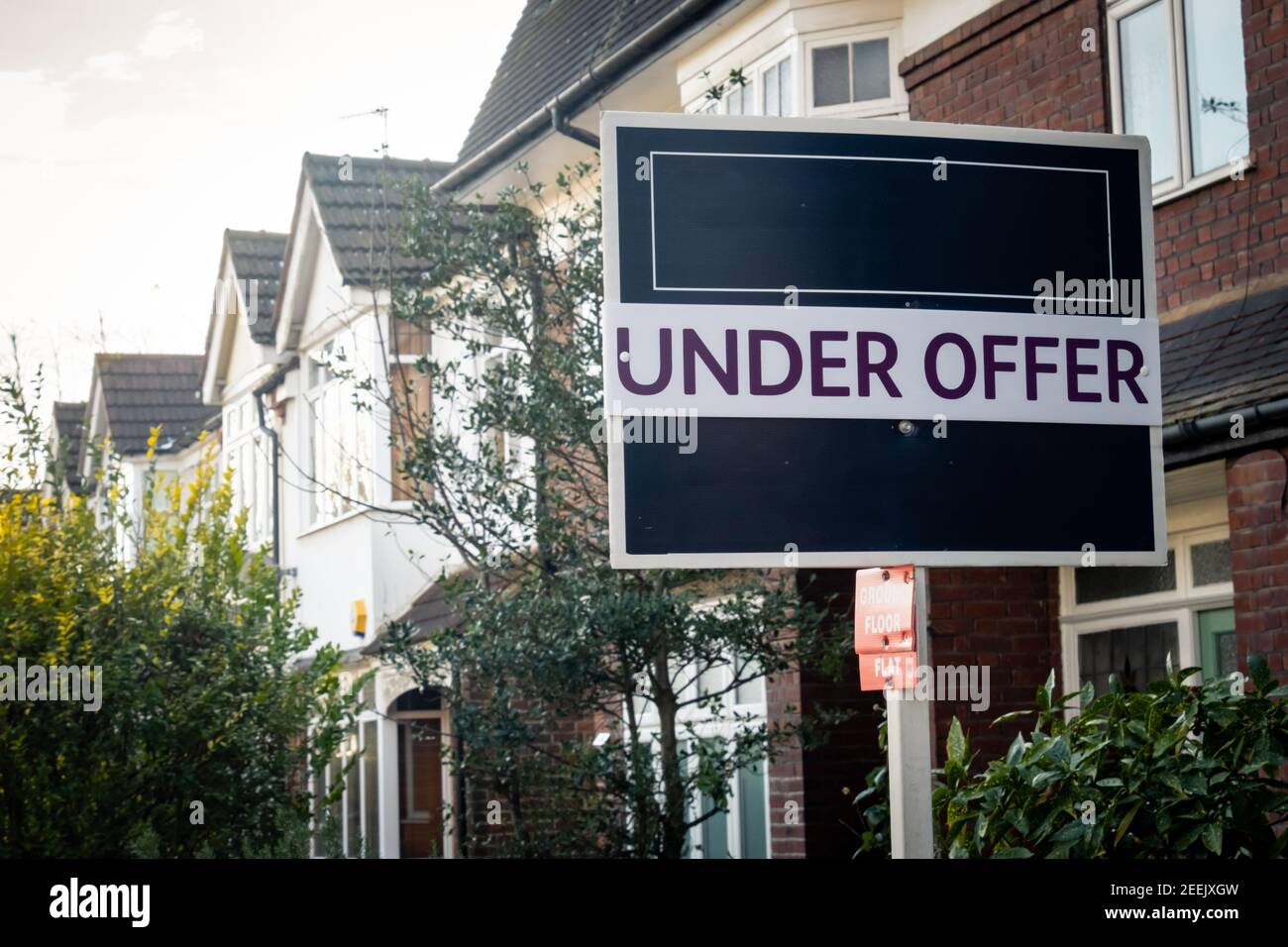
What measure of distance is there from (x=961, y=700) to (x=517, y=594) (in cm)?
312

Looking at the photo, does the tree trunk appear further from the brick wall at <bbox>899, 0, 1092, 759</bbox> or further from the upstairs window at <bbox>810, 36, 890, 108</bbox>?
the upstairs window at <bbox>810, 36, 890, 108</bbox>

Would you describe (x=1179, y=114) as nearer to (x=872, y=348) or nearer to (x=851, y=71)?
(x=851, y=71)

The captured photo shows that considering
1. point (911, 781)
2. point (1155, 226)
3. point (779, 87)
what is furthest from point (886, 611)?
point (779, 87)

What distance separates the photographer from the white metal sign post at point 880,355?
372 centimetres

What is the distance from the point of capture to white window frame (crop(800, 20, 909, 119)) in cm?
1179

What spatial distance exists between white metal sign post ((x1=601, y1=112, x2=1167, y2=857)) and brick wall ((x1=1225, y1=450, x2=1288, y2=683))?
178 inches

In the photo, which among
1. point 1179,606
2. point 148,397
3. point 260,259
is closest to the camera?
point 1179,606

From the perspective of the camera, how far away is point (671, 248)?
3.79m

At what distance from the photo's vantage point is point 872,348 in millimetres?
3750

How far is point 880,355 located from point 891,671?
27.6 inches
